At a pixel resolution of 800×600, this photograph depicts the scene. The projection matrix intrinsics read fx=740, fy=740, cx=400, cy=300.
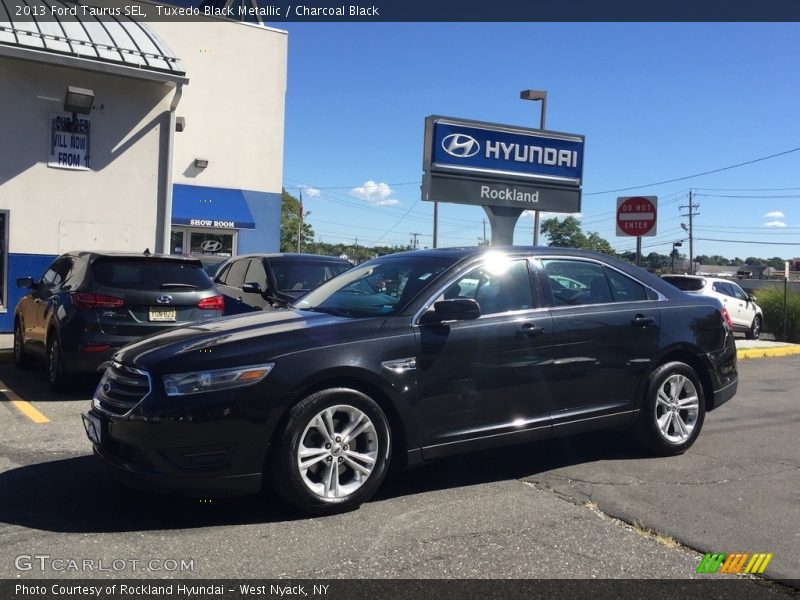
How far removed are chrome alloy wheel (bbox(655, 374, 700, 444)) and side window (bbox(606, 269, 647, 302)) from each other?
0.70 meters

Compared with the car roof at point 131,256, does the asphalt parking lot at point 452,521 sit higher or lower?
lower

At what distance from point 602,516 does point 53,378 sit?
6.12 meters

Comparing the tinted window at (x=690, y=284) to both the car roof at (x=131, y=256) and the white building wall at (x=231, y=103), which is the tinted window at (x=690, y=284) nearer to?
the white building wall at (x=231, y=103)

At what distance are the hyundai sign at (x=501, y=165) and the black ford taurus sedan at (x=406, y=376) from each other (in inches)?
314

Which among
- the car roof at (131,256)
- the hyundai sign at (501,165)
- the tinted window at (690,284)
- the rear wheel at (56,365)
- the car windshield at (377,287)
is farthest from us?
the tinted window at (690,284)

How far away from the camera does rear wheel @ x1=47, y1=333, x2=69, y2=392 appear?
25.3 ft

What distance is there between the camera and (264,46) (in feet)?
69.9

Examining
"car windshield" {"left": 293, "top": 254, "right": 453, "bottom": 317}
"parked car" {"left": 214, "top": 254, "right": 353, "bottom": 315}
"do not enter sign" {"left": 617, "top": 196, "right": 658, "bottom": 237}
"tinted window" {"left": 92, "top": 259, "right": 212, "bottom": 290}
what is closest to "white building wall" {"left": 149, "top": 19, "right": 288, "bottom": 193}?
"do not enter sign" {"left": 617, "top": 196, "right": 658, "bottom": 237}

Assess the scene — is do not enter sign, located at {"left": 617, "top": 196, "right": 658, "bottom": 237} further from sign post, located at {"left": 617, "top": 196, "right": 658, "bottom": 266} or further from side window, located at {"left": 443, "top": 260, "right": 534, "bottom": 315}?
side window, located at {"left": 443, "top": 260, "right": 534, "bottom": 315}

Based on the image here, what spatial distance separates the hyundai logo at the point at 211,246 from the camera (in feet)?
69.4

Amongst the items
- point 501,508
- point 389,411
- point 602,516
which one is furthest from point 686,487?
point 389,411

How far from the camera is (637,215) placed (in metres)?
15.6

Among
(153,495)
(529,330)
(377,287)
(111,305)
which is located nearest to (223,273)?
(111,305)

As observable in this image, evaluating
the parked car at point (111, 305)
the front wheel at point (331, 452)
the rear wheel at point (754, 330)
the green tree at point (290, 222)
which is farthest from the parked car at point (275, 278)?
the green tree at point (290, 222)
